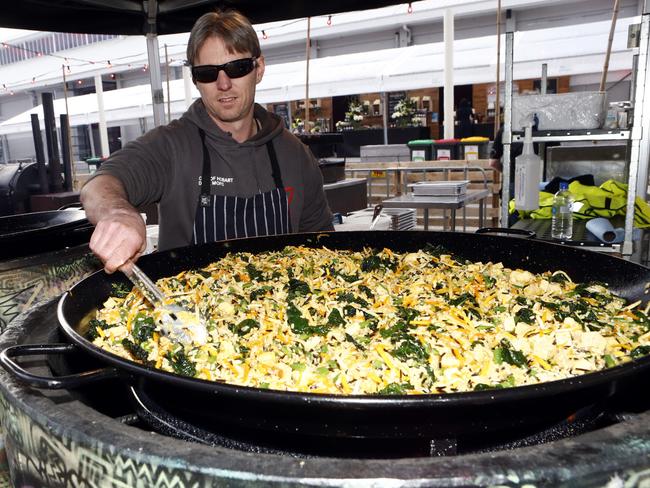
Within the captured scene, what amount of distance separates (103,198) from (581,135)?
2.80 metres

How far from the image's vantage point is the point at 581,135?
3232 millimetres

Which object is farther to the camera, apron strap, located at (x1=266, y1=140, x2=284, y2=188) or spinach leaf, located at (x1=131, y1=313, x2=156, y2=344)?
apron strap, located at (x1=266, y1=140, x2=284, y2=188)

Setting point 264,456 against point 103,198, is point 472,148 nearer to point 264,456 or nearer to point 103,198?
point 103,198

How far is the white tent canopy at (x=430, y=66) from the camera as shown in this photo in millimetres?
10328

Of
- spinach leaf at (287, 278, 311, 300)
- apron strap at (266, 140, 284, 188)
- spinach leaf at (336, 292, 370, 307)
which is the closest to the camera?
spinach leaf at (336, 292, 370, 307)

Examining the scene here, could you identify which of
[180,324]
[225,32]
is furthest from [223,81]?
[180,324]

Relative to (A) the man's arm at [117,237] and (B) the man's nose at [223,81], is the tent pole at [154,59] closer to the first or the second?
(B) the man's nose at [223,81]

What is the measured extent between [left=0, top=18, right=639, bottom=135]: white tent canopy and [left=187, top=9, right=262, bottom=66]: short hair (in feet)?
28.7

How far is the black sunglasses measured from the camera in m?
2.42

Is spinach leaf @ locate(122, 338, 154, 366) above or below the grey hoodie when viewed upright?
below

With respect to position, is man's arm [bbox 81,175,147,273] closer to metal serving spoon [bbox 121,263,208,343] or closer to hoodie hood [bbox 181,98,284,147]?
metal serving spoon [bbox 121,263,208,343]

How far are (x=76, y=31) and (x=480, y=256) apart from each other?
8.67 ft

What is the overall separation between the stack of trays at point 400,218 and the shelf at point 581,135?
6.46 ft

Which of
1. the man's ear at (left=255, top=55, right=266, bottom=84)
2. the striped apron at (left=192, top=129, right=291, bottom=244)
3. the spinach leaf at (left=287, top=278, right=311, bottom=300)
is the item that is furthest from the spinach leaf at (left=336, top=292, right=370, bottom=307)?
the man's ear at (left=255, top=55, right=266, bottom=84)
